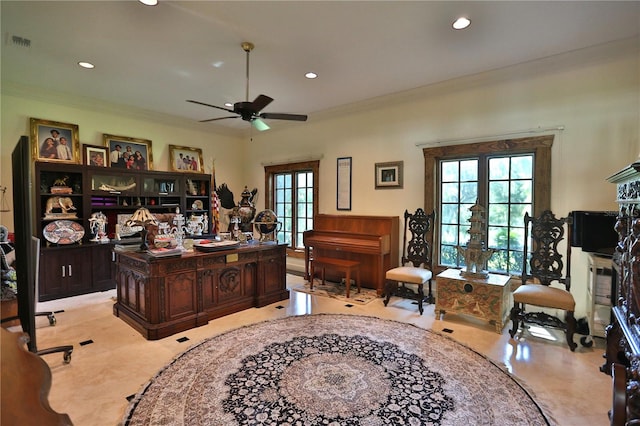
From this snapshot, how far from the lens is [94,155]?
5.09 metres

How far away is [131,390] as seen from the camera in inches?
89.0

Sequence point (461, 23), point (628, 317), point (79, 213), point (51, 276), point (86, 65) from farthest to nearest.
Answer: point (79, 213) < point (51, 276) < point (86, 65) < point (461, 23) < point (628, 317)

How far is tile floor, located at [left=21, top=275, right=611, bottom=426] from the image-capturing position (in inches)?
82.7

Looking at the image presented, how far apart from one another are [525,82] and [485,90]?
0.45m

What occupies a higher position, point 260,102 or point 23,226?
point 260,102

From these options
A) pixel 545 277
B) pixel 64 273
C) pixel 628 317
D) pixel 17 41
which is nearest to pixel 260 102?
pixel 17 41

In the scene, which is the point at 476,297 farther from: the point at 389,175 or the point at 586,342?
the point at 389,175

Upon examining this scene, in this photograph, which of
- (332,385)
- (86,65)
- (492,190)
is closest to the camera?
(332,385)

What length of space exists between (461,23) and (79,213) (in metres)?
5.71

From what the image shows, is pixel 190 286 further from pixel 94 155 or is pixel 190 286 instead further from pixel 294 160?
pixel 294 160

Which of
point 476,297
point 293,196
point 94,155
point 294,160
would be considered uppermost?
point 294,160

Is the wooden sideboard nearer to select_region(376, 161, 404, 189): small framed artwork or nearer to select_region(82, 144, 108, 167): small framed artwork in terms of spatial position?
select_region(376, 161, 404, 189): small framed artwork

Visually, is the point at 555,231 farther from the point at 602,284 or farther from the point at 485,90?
the point at 485,90

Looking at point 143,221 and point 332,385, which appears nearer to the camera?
point 332,385
